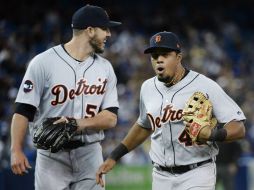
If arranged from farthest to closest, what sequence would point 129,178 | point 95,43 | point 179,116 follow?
point 129,178
point 95,43
point 179,116

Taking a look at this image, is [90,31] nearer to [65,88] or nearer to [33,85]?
[65,88]

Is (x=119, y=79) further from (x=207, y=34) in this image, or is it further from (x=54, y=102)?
(x=54, y=102)

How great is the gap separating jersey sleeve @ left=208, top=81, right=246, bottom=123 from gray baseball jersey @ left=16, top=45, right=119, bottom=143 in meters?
0.85

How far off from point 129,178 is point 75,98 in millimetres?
5870

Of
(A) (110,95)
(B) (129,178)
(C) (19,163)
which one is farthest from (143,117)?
(B) (129,178)

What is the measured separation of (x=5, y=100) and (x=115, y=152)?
713 centimetres

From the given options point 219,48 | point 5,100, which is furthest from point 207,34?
point 5,100

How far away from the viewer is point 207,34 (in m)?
17.8

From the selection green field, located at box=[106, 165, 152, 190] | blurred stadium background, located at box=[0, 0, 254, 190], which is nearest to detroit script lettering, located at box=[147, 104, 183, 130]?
blurred stadium background, located at box=[0, 0, 254, 190]

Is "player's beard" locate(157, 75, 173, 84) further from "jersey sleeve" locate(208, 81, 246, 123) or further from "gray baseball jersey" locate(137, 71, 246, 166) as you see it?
"jersey sleeve" locate(208, 81, 246, 123)

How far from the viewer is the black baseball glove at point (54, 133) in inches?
200

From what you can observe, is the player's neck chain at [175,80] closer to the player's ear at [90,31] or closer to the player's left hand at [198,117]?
the player's left hand at [198,117]

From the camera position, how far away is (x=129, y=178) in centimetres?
1103

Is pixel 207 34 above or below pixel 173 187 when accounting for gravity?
above
